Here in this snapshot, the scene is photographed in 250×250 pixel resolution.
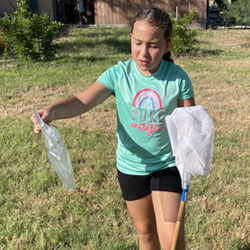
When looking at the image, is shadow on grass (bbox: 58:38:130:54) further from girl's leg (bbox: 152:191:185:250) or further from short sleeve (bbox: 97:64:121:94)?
girl's leg (bbox: 152:191:185:250)

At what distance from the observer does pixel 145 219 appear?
6.78 feet

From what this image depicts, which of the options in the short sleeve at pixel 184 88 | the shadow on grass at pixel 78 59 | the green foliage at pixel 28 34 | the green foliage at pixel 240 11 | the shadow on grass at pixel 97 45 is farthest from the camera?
the green foliage at pixel 240 11

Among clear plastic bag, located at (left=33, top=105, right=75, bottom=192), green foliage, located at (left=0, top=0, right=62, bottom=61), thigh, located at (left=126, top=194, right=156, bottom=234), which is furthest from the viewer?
green foliage, located at (left=0, top=0, right=62, bottom=61)

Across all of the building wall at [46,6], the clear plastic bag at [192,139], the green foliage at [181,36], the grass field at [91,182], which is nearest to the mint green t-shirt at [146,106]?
the clear plastic bag at [192,139]

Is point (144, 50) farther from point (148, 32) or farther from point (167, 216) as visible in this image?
point (167, 216)

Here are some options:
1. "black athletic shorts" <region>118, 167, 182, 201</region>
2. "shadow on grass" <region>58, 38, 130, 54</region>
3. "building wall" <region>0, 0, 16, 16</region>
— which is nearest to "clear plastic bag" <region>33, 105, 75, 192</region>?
"black athletic shorts" <region>118, 167, 182, 201</region>

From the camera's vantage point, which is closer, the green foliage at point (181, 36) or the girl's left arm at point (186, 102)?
the girl's left arm at point (186, 102)

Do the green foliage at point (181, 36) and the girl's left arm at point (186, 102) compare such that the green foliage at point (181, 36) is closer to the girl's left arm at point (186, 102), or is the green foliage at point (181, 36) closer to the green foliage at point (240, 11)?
the green foliage at point (240, 11)

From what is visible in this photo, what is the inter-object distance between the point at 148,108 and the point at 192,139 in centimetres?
44

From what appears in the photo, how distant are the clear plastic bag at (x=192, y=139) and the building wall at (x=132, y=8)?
15235 millimetres

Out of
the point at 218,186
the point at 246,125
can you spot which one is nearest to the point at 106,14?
the point at 246,125

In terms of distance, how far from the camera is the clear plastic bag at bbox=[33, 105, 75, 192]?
1.61m

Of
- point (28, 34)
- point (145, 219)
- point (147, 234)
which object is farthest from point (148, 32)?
point (28, 34)

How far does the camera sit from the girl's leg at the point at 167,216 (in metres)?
1.78
